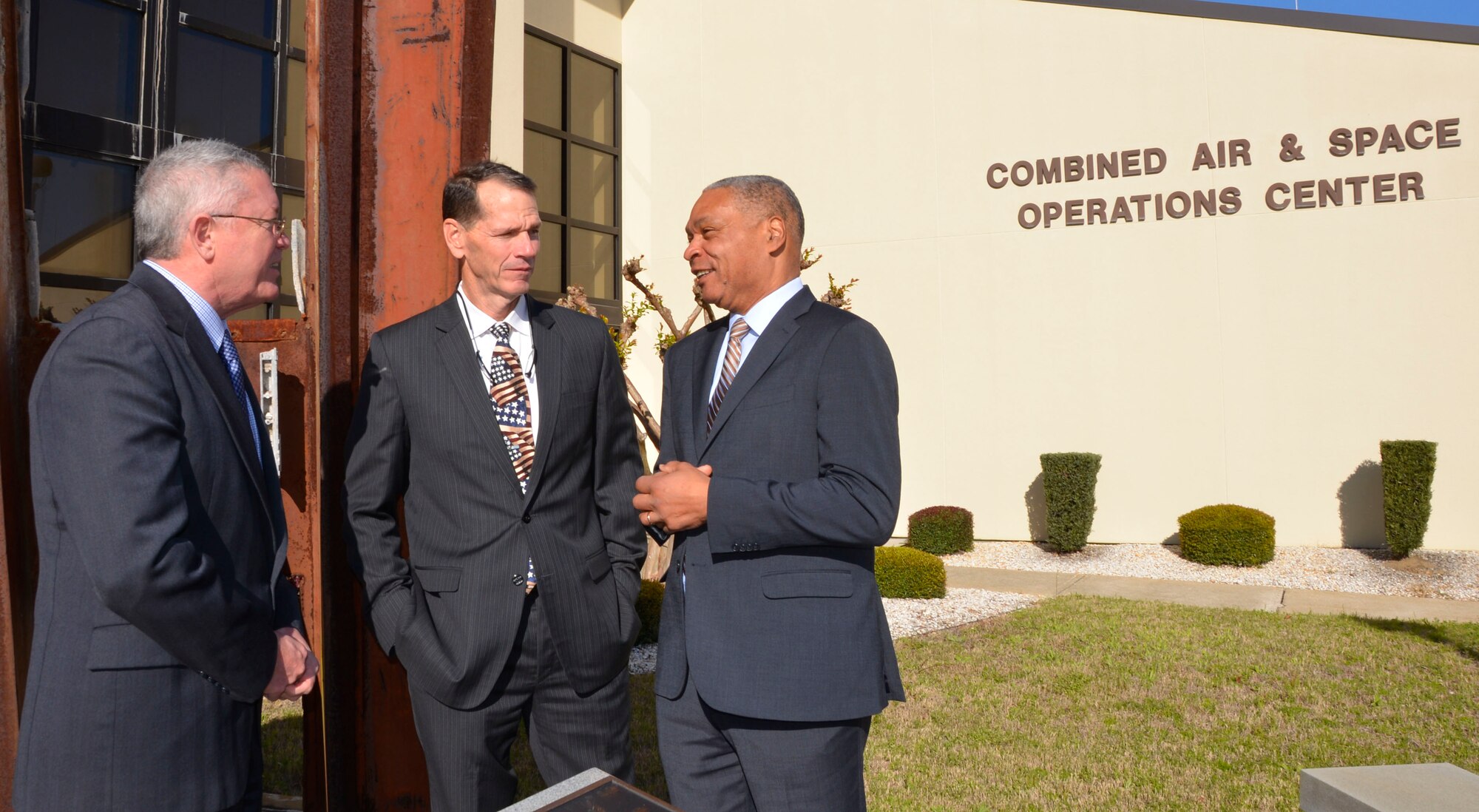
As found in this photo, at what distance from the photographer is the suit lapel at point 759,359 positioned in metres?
2.38

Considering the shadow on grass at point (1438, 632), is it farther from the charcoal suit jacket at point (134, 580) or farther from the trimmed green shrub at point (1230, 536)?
the charcoal suit jacket at point (134, 580)

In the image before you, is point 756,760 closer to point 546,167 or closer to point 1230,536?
point 1230,536

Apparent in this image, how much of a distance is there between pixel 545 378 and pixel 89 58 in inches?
364

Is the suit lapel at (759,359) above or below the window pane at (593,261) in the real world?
below

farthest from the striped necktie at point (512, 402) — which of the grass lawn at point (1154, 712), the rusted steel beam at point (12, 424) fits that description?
the grass lawn at point (1154, 712)

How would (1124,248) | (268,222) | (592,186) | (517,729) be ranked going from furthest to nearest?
(592,186)
(1124,248)
(517,729)
(268,222)

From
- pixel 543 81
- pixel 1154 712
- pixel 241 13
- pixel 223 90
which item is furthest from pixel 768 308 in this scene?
pixel 543 81

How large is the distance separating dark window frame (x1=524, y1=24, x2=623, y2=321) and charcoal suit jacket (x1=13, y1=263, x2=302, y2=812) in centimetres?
1288

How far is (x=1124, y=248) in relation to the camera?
44.0 ft

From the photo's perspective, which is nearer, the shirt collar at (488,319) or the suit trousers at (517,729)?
A: the suit trousers at (517,729)

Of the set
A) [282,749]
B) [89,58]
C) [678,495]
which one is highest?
[89,58]

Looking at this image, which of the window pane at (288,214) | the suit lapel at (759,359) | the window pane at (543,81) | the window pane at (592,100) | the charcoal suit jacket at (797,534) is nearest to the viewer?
the charcoal suit jacket at (797,534)

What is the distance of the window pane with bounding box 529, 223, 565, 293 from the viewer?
50.4 feet

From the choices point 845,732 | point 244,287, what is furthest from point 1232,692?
point 244,287
